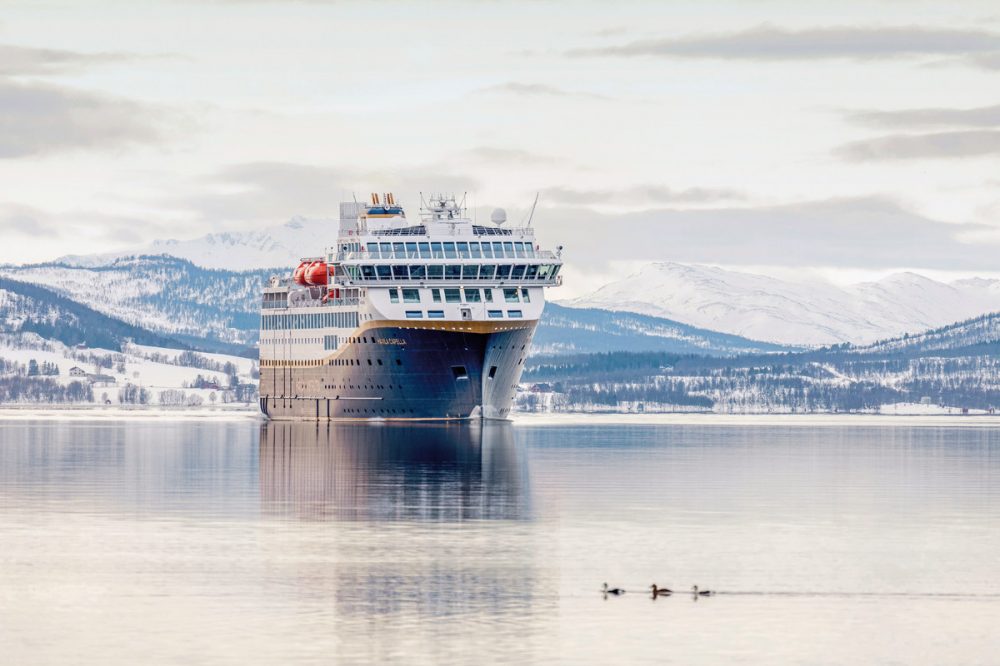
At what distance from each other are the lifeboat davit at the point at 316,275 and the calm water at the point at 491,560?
6181 centimetres

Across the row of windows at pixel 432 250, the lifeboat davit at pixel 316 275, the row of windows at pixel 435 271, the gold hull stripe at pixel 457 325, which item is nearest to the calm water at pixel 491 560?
the gold hull stripe at pixel 457 325

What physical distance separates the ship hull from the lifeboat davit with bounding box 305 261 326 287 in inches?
427

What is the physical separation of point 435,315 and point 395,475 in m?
58.2

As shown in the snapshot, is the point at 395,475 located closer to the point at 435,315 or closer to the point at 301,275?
the point at 435,315

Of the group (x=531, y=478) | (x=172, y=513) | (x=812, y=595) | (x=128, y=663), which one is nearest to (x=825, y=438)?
(x=531, y=478)

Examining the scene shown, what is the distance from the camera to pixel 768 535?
7012 cm

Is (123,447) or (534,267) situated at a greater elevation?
(534,267)

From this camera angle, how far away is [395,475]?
3821 inches

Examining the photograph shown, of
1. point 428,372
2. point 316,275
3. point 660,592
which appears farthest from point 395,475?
point 316,275

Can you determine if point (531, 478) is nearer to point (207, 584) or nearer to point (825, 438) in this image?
point (207, 584)

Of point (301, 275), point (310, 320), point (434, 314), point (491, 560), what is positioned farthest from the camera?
point (301, 275)

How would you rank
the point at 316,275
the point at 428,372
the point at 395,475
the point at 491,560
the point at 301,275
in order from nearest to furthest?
the point at 491,560
the point at 395,475
the point at 428,372
the point at 316,275
the point at 301,275

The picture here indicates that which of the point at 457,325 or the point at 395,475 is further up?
the point at 457,325

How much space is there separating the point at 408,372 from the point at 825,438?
3145 cm
